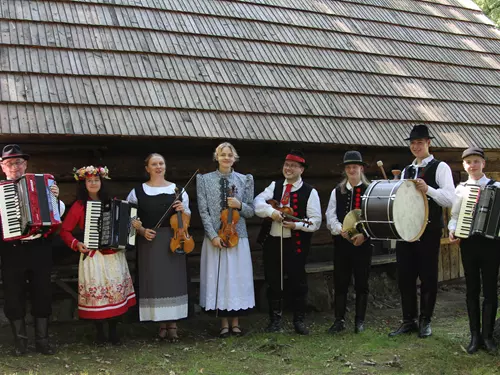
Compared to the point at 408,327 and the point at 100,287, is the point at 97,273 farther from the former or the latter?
the point at 408,327

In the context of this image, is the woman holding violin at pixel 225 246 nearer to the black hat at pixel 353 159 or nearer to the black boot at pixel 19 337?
the black hat at pixel 353 159

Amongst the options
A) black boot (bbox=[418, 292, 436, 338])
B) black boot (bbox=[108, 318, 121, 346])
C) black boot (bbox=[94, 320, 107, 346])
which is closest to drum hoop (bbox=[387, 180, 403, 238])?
black boot (bbox=[418, 292, 436, 338])

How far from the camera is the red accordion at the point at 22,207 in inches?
191

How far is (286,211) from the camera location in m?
5.83

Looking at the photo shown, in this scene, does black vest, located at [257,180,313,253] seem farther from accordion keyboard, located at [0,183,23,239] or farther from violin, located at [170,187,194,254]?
accordion keyboard, located at [0,183,23,239]

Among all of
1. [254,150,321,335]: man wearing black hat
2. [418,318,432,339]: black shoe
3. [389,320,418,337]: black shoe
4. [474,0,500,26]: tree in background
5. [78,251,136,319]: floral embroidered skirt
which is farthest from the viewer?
[474,0,500,26]: tree in background

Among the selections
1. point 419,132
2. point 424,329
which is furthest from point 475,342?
point 419,132

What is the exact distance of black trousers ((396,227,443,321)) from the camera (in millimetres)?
5547

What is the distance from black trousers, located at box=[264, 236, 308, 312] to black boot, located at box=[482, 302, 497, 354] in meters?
1.59

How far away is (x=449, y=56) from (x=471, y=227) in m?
4.52

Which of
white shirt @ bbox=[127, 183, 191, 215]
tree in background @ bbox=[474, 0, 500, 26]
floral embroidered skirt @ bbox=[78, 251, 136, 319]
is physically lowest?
floral embroidered skirt @ bbox=[78, 251, 136, 319]

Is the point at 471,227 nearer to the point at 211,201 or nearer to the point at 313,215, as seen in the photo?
the point at 313,215

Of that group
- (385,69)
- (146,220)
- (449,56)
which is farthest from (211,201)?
(449,56)

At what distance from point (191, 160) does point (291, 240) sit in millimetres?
1487
